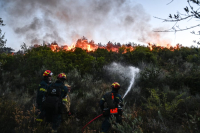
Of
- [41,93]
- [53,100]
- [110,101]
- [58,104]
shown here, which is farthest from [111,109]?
[41,93]

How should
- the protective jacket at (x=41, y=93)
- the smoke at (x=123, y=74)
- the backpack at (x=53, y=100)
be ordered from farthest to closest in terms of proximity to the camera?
the smoke at (x=123, y=74) → the protective jacket at (x=41, y=93) → the backpack at (x=53, y=100)

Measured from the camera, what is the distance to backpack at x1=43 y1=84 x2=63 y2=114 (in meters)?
4.66

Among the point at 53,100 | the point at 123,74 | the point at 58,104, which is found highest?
the point at 123,74

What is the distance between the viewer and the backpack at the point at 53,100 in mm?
4664

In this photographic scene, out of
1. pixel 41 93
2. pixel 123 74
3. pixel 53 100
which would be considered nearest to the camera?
pixel 53 100

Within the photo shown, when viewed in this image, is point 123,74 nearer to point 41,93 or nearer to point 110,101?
point 110,101

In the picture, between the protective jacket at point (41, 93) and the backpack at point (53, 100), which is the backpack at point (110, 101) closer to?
the backpack at point (53, 100)

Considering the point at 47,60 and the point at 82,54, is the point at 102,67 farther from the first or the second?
the point at 47,60

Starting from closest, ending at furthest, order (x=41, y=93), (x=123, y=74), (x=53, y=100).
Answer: (x=53, y=100) → (x=41, y=93) → (x=123, y=74)

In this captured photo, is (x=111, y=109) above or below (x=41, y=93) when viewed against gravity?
below

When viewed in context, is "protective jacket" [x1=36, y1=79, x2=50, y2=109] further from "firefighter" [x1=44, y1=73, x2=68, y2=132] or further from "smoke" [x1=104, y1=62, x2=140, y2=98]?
"smoke" [x1=104, y1=62, x2=140, y2=98]

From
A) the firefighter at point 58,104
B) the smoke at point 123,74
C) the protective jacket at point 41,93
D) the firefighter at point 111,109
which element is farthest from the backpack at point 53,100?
the smoke at point 123,74

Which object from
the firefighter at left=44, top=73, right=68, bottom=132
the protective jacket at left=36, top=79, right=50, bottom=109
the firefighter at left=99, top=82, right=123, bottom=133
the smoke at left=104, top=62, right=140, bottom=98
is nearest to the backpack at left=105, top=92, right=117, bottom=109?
the firefighter at left=99, top=82, right=123, bottom=133

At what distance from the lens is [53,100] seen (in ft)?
15.4
